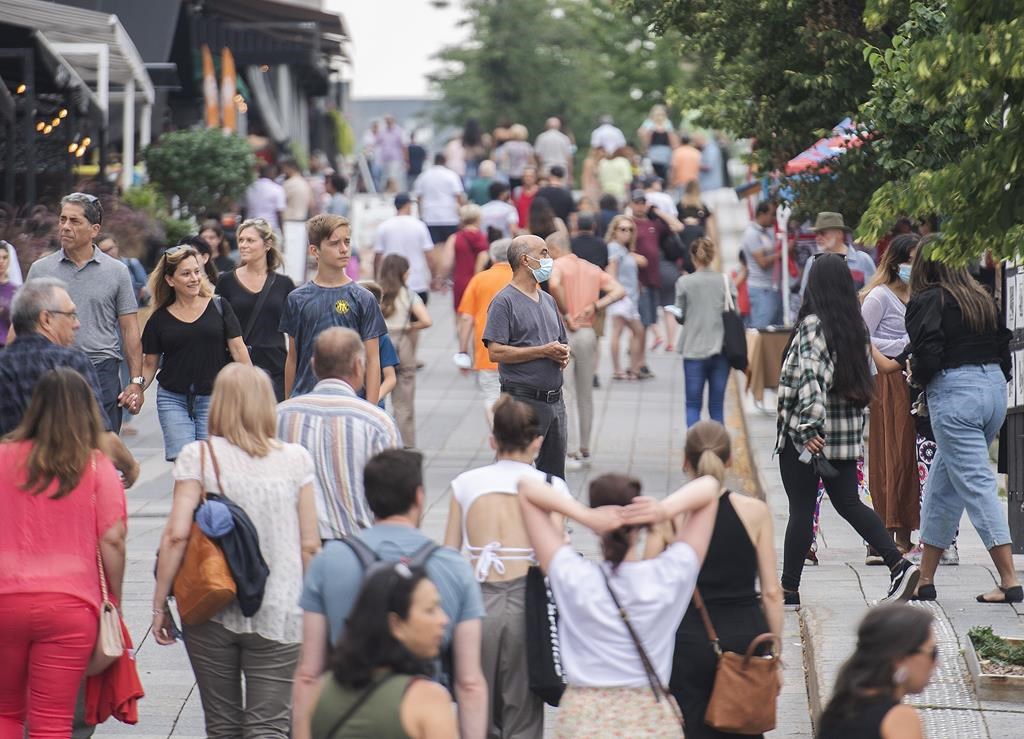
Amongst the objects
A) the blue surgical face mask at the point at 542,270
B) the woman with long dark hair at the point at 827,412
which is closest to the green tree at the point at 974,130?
the woman with long dark hair at the point at 827,412

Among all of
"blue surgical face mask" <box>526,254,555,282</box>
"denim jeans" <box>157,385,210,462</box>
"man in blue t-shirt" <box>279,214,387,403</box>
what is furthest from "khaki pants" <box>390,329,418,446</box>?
"man in blue t-shirt" <box>279,214,387,403</box>

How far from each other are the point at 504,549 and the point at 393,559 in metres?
0.86

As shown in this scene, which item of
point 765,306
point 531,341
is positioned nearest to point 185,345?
point 531,341

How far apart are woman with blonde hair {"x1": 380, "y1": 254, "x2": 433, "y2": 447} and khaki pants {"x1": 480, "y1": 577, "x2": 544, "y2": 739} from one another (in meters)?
7.71

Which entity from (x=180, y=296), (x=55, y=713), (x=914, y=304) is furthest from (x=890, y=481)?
(x=55, y=713)

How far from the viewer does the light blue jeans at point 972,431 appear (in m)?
8.52

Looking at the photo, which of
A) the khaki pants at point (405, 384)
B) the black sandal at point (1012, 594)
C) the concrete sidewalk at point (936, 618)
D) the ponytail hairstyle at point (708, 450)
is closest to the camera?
the ponytail hairstyle at point (708, 450)

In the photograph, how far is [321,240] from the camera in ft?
29.5

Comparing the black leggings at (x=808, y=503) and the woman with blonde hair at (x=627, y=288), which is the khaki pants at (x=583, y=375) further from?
the black leggings at (x=808, y=503)

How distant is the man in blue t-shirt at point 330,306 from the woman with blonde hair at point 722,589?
3.47m

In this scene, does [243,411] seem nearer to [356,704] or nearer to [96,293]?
[356,704]

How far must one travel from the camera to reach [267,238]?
1012 cm

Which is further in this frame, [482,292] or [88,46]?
[88,46]

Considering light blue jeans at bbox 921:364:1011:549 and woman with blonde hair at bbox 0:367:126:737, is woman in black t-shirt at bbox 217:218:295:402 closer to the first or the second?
Answer: light blue jeans at bbox 921:364:1011:549
